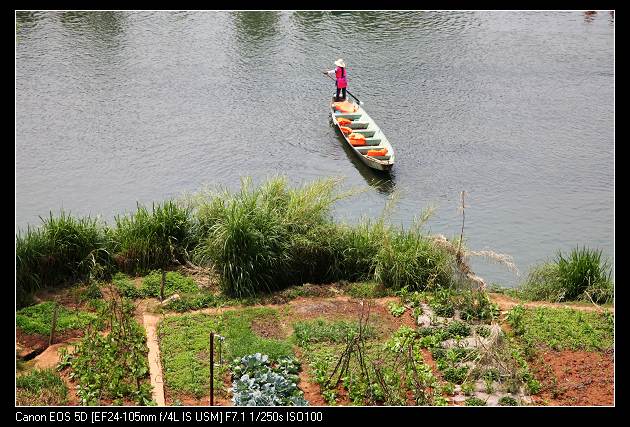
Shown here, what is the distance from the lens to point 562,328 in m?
12.9

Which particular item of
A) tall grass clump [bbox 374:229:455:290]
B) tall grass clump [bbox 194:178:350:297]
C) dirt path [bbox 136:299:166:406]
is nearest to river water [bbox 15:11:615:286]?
tall grass clump [bbox 374:229:455:290]

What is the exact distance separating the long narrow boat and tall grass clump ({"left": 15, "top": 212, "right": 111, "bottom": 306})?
863 cm

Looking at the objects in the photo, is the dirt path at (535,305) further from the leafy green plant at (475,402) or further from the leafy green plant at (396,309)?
the leafy green plant at (475,402)

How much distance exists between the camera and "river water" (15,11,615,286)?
66.8 feet

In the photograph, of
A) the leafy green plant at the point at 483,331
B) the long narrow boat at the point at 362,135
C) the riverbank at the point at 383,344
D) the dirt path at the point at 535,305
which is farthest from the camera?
the long narrow boat at the point at 362,135

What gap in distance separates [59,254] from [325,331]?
15.5ft

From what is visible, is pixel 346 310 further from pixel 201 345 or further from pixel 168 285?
pixel 168 285

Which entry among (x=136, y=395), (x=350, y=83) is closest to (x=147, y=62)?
(x=350, y=83)

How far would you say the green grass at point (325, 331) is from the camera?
1245cm

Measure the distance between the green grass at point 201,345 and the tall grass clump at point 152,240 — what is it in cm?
192

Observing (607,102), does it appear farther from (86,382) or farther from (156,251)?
(86,382)

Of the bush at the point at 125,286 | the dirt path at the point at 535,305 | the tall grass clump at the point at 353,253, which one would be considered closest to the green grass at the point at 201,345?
the bush at the point at 125,286

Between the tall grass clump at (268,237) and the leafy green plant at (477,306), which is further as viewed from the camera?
the tall grass clump at (268,237)

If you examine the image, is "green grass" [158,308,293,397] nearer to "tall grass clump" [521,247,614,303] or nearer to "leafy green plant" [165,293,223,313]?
"leafy green plant" [165,293,223,313]
